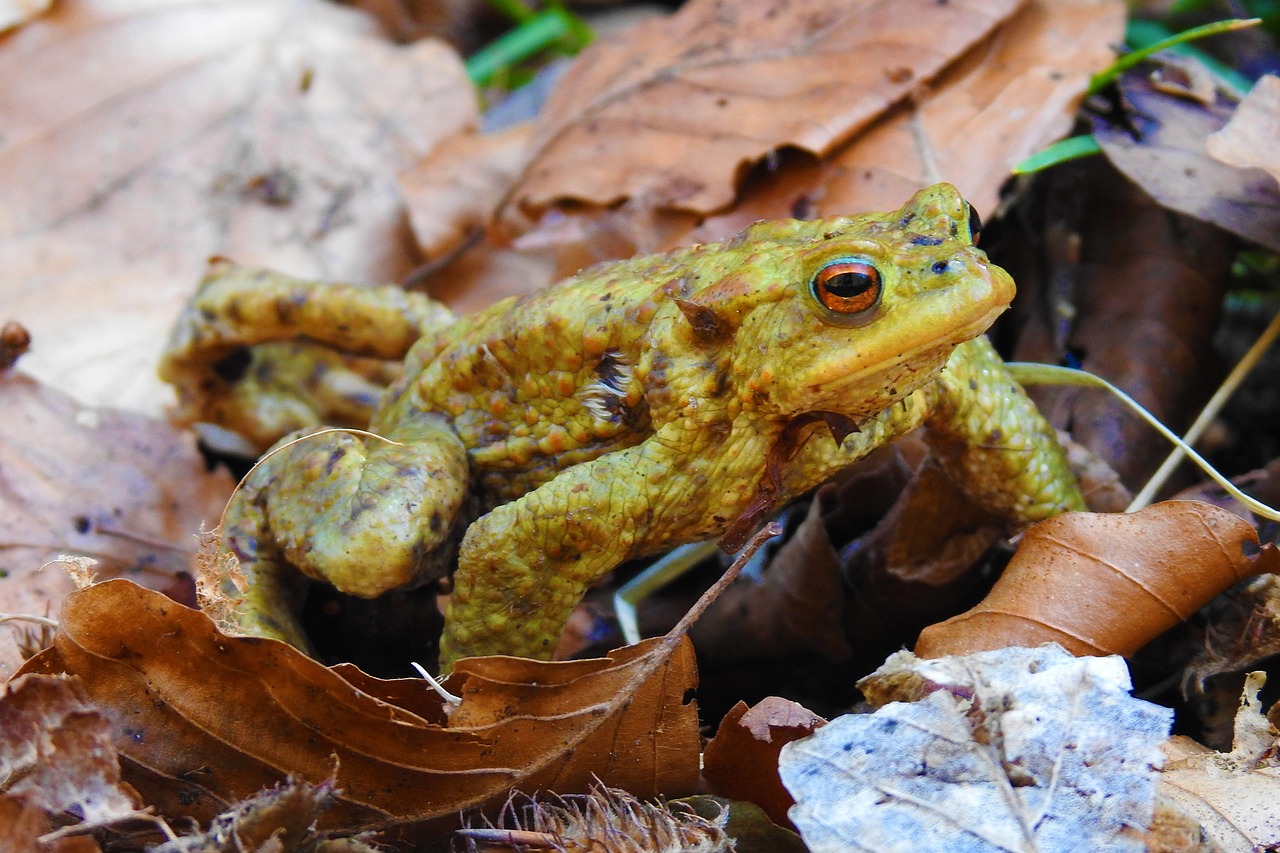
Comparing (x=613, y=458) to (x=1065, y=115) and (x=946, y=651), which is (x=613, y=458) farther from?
(x=1065, y=115)

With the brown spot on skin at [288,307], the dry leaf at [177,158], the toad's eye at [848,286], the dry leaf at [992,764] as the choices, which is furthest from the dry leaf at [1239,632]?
the dry leaf at [177,158]

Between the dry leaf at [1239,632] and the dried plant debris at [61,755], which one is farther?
the dry leaf at [1239,632]

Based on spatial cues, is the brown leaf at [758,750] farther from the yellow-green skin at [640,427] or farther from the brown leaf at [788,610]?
the brown leaf at [788,610]

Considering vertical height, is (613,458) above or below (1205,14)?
above

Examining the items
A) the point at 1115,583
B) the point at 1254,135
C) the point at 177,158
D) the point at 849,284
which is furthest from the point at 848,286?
the point at 177,158

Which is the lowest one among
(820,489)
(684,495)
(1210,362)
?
(1210,362)

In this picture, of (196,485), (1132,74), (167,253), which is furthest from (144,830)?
(1132,74)

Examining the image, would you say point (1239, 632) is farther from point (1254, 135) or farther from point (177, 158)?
point (177, 158)
